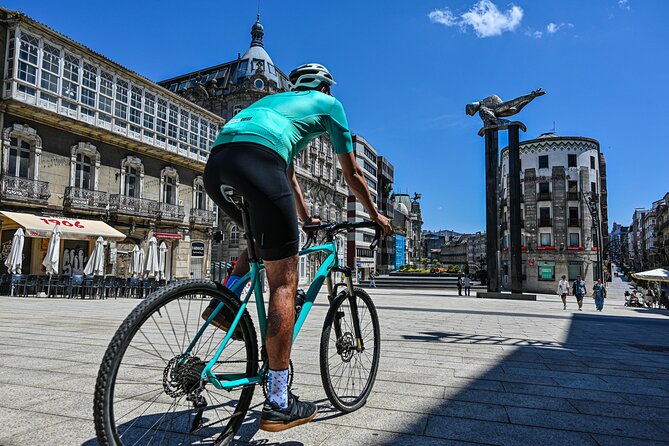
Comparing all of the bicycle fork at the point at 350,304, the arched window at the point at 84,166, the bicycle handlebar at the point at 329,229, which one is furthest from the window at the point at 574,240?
the bicycle handlebar at the point at 329,229

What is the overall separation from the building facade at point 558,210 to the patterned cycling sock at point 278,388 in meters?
53.7

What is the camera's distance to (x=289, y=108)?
2404 mm

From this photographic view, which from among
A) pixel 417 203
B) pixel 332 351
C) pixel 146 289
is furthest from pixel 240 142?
pixel 417 203

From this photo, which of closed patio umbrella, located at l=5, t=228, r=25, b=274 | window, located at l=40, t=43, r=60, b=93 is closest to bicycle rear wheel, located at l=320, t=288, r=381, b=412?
closed patio umbrella, located at l=5, t=228, r=25, b=274

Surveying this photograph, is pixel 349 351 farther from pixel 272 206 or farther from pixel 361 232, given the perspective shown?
pixel 361 232

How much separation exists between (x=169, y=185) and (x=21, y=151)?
9.68 m

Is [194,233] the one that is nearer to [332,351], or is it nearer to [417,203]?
[332,351]

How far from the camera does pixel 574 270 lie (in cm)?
4956

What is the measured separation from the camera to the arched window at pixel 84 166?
2291 centimetres

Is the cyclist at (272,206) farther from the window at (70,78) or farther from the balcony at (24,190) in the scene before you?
the window at (70,78)

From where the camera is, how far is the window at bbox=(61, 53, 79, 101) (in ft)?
72.3

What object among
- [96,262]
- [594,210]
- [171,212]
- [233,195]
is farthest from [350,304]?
[594,210]

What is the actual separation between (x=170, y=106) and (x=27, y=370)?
28.0m

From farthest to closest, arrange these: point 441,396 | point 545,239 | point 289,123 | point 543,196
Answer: point 543,196 < point 545,239 < point 441,396 < point 289,123
